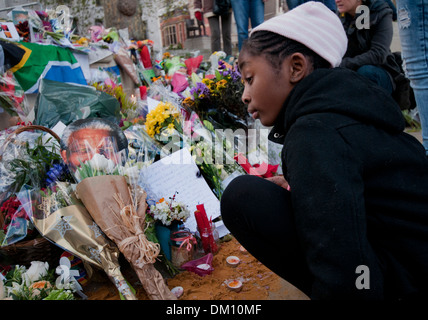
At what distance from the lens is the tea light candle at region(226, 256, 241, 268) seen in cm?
205

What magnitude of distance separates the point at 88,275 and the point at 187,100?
182 cm

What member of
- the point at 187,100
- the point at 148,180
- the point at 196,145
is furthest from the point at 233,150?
the point at 148,180

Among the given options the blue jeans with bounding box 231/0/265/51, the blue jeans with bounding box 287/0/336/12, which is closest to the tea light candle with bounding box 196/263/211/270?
the blue jeans with bounding box 287/0/336/12

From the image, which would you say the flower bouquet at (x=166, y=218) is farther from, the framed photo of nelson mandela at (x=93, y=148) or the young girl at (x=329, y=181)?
the young girl at (x=329, y=181)

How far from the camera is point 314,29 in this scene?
1.33 m

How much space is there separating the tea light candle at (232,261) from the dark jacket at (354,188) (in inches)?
40.1

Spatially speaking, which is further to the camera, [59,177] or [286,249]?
[59,177]

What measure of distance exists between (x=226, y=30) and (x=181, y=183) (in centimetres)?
506

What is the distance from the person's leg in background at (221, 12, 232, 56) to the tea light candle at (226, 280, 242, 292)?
550 cm

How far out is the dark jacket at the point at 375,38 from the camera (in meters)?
3.21

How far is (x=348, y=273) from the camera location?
3.10ft

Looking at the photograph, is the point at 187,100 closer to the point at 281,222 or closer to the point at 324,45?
the point at 324,45

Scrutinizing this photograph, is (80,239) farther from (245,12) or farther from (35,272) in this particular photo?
(245,12)

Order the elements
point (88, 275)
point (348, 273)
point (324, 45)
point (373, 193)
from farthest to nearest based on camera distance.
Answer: point (88, 275) < point (324, 45) < point (373, 193) < point (348, 273)
